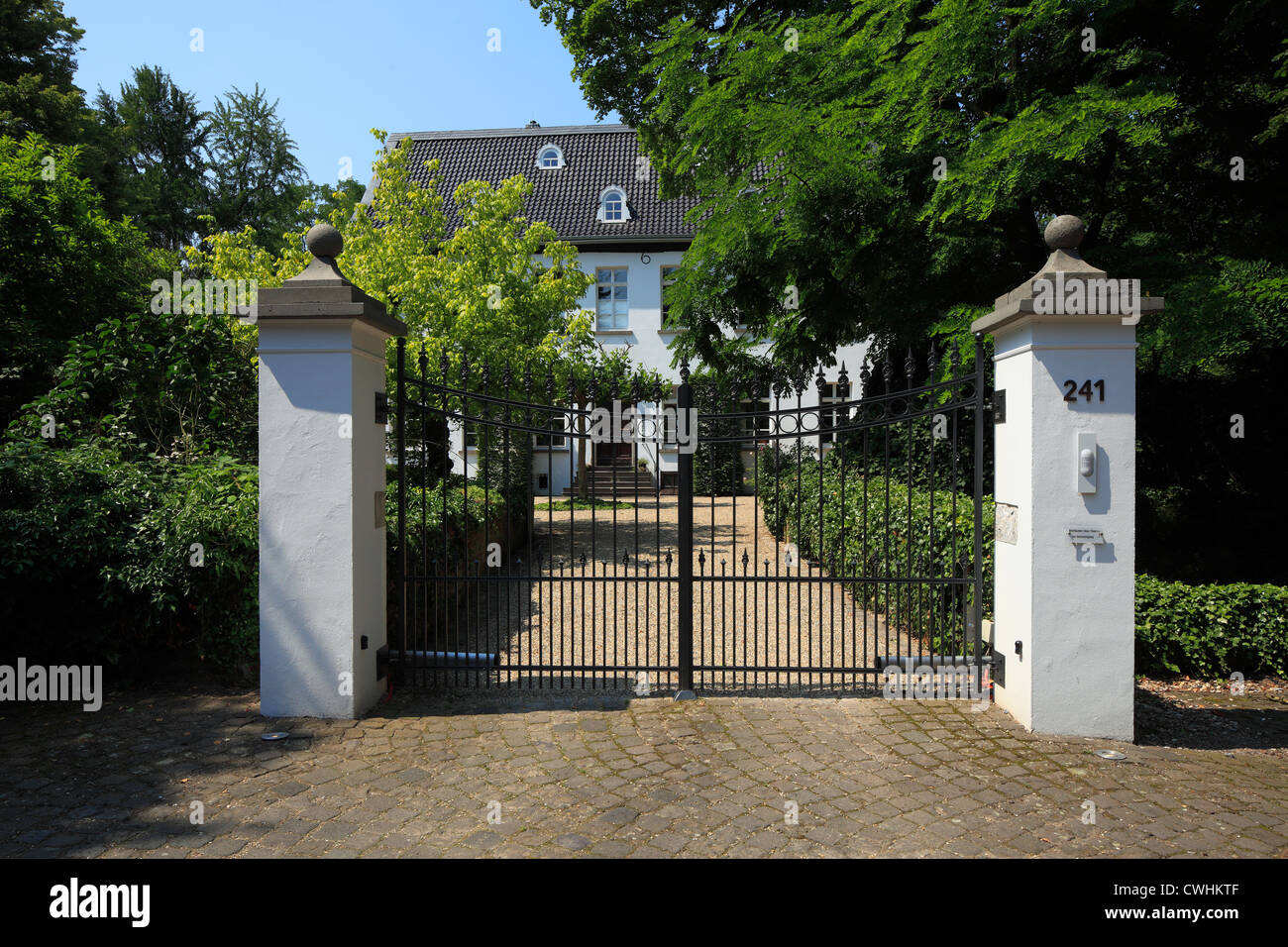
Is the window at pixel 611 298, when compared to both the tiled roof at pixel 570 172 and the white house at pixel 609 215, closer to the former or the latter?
the white house at pixel 609 215

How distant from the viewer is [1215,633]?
19.2 feet

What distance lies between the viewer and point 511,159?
27.3 metres

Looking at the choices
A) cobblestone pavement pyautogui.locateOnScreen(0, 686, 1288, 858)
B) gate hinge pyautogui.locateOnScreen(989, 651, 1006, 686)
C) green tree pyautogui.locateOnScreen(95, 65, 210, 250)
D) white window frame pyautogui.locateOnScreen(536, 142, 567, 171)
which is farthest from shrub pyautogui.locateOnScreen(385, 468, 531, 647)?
green tree pyautogui.locateOnScreen(95, 65, 210, 250)

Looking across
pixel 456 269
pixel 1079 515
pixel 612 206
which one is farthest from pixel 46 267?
pixel 612 206

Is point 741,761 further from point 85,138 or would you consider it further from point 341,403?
point 85,138

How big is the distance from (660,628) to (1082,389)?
405 centimetres

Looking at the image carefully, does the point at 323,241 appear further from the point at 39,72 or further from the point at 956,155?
the point at 39,72

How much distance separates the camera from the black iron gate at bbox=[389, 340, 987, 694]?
532cm

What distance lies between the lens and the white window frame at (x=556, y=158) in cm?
2705

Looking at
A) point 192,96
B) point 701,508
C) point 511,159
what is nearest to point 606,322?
point 511,159

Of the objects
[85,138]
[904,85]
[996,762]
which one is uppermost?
[85,138]

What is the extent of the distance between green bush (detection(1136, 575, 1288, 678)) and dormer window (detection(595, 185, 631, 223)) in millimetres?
21821

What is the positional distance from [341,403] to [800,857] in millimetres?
3764

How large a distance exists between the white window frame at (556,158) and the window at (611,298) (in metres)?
4.97
